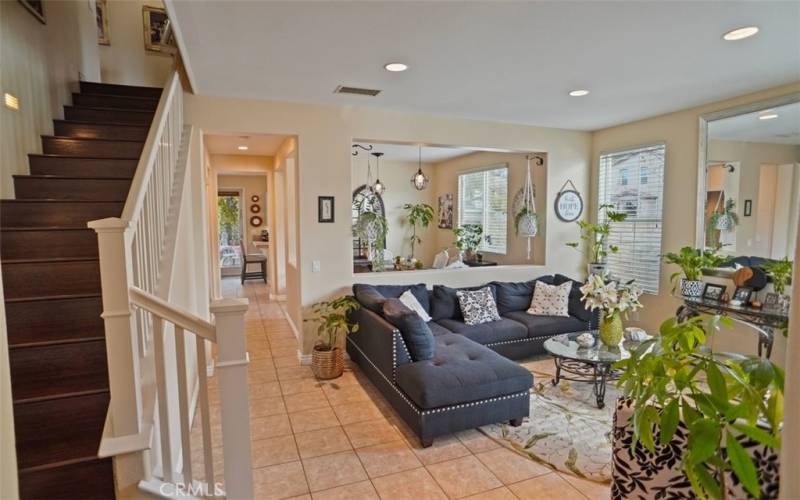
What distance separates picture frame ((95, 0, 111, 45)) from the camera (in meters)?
5.25

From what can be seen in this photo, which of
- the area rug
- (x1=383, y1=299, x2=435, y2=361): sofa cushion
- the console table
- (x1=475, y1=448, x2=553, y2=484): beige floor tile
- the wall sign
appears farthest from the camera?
the wall sign

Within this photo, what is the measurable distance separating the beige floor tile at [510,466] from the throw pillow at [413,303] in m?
1.75

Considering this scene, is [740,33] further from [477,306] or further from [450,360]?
[477,306]

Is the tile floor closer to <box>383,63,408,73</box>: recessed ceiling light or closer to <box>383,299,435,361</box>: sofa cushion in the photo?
<box>383,299,435,361</box>: sofa cushion

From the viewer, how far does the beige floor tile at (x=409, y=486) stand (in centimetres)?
245

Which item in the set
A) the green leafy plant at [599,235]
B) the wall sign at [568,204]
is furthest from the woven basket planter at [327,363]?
the wall sign at [568,204]

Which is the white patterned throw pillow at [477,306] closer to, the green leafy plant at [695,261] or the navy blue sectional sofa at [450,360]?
the navy blue sectional sofa at [450,360]

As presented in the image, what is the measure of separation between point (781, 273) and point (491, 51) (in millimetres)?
3075

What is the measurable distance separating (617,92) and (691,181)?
4.66ft

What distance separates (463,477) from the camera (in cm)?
262

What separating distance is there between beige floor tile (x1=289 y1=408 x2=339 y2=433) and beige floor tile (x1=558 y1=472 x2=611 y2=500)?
1.67 meters

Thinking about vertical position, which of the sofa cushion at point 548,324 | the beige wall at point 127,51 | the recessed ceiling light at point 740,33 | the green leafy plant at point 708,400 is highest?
the beige wall at point 127,51

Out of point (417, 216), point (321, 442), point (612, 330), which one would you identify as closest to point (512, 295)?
point (612, 330)

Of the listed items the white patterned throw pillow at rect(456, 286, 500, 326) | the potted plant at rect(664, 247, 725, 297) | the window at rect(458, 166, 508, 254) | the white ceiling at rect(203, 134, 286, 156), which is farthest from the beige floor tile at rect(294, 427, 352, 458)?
the window at rect(458, 166, 508, 254)
